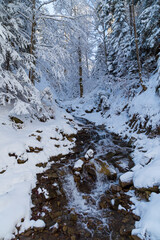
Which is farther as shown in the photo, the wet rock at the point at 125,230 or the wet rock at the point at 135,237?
the wet rock at the point at 125,230

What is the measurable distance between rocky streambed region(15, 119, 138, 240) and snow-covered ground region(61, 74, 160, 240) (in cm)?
41

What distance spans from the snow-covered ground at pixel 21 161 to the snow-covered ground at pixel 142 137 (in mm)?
2633

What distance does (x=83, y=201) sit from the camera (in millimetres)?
4152

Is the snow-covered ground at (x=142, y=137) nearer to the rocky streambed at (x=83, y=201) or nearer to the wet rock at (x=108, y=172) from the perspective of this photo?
the rocky streambed at (x=83, y=201)

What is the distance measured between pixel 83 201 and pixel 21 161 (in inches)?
116

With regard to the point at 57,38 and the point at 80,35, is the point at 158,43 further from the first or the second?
the point at 57,38

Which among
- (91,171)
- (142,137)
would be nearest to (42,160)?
(91,171)

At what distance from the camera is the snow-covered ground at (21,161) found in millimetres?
3197

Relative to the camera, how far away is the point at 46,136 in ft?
24.0

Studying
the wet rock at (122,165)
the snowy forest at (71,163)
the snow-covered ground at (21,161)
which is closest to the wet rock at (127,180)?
the snowy forest at (71,163)

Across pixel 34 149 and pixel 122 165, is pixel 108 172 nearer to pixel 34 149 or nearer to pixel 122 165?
pixel 122 165

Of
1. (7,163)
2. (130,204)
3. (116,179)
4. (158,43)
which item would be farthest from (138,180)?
(158,43)

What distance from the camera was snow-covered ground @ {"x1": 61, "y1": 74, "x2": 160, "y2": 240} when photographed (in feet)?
9.32

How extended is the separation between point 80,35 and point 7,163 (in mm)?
9101
